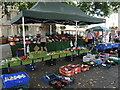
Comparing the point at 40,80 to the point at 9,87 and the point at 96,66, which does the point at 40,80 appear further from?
the point at 96,66

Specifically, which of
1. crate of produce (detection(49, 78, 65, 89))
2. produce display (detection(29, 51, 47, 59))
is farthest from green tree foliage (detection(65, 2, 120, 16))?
crate of produce (detection(49, 78, 65, 89))

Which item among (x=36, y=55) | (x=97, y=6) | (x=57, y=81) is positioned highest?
(x=97, y=6)

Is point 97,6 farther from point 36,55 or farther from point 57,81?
point 57,81

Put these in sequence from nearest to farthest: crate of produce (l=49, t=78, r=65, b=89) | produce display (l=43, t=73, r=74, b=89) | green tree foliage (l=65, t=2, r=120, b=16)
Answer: crate of produce (l=49, t=78, r=65, b=89) → produce display (l=43, t=73, r=74, b=89) → green tree foliage (l=65, t=2, r=120, b=16)

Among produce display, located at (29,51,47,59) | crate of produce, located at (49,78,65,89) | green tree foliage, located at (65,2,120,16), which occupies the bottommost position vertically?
crate of produce, located at (49,78,65,89)

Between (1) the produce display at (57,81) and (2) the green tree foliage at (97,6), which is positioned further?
(2) the green tree foliage at (97,6)

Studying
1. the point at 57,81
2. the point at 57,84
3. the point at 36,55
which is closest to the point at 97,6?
the point at 36,55

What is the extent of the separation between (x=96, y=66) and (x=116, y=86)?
2.37 m

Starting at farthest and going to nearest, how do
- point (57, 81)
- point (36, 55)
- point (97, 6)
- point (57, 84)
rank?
point (97, 6)
point (36, 55)
point (57, 81)
point (57, 84)

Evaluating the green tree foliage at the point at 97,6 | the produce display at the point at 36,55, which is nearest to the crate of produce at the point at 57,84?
the produce display at the point at 36,55

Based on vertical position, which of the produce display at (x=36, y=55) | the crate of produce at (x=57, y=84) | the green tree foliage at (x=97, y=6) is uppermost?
the green tree foliage at (x=97, y=6)

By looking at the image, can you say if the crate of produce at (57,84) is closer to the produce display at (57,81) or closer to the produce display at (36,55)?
the produce display at (57,81)

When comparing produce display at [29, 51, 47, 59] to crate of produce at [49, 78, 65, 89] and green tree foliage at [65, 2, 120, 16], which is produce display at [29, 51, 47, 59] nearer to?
crate of produce at [49, 78, 65, 89]

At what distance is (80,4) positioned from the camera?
14.8 metres
